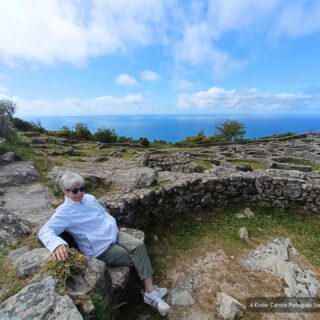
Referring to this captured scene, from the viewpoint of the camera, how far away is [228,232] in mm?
6234

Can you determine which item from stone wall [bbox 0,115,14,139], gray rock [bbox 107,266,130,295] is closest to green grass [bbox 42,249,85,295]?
gray rock [bbox 107,266,130,295]

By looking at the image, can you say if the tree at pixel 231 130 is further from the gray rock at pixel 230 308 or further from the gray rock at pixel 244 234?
the gray rock at pixel 230 308

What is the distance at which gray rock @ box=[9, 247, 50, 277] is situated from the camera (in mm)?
2957

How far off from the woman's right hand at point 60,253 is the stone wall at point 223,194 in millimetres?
2962

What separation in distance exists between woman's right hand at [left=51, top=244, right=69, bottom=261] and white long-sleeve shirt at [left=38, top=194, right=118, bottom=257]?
1.26 ft

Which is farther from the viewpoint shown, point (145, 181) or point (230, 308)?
point (145, 181)

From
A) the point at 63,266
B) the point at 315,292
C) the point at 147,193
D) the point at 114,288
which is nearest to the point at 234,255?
the point at 315,292

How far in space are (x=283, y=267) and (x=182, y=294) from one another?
2097mm

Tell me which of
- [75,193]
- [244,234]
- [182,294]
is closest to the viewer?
[75,193]

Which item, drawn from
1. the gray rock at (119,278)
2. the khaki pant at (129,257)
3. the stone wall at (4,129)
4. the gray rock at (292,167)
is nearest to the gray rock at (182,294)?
the khaki pant at (129,257)

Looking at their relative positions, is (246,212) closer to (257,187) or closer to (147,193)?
(257,187)

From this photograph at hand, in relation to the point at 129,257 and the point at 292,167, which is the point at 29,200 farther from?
the point at 292,167

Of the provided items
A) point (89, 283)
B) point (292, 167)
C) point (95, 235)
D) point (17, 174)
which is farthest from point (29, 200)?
point (292, 167)

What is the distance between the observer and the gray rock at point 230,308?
153 inches
